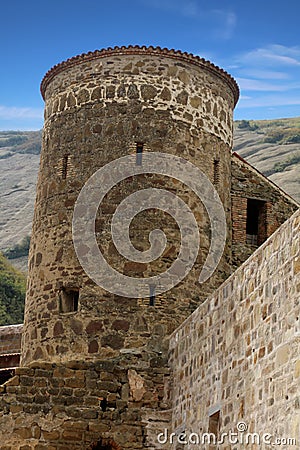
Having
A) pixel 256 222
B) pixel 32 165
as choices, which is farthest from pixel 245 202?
pixel 32 165

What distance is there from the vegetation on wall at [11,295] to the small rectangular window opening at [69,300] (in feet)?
73.6

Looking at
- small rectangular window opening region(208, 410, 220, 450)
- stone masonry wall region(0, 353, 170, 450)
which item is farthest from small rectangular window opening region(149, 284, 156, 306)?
small rectangular window opening region(208, 410, 220, 450)

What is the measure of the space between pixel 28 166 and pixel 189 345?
66.2 m

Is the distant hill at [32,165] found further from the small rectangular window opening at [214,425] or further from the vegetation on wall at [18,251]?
the small rectangular window opening at [214,425]

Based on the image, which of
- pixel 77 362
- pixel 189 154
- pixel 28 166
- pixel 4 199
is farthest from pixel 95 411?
pixel 28 166

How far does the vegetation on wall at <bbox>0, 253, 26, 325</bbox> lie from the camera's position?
38.9 meters

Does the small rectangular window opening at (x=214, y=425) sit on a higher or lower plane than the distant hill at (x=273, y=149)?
lower

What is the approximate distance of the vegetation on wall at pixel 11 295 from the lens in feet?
128

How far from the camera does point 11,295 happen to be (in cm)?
4169

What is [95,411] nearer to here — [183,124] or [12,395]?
[12,395]

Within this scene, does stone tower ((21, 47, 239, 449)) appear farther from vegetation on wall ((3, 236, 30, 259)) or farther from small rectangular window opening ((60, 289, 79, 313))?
vegetation on wall ((3, 236, 30, 259))

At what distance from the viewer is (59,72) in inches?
697

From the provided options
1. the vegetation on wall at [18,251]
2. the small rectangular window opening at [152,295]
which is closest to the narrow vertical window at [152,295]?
the small rectangular window opening at [152,295]

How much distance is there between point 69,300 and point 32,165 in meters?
63.2
